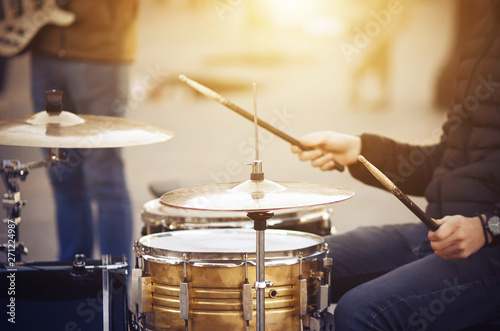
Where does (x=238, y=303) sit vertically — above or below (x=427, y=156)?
below

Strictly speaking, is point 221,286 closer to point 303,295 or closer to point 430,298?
point 303,295

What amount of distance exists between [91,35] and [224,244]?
1.62m

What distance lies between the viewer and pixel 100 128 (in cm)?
192

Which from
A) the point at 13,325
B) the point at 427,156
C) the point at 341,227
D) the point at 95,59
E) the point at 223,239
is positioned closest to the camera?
the point at 13,325

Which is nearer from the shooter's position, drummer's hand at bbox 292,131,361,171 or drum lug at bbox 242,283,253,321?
drum lug at bbox 242,283,253,321

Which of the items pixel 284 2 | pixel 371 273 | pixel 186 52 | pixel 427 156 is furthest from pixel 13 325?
pixel 284 2

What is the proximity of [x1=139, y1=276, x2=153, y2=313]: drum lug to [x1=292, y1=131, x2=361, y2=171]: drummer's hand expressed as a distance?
673 millimetres

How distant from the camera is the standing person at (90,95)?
10.0ft

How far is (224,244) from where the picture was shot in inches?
72.1

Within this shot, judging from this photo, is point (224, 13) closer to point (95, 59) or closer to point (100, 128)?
point (95, 59)

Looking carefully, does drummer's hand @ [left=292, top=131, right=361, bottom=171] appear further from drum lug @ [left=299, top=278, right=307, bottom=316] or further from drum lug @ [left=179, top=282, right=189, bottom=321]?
drum lug @ [left=179, top=282, right=189, bottom=321]

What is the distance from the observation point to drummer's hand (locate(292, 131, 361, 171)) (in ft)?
6.96

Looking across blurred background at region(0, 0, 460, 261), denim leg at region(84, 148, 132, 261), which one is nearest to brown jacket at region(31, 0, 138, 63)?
blurred background at region(0, 0, 460, 261)

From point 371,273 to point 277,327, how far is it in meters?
0.48
